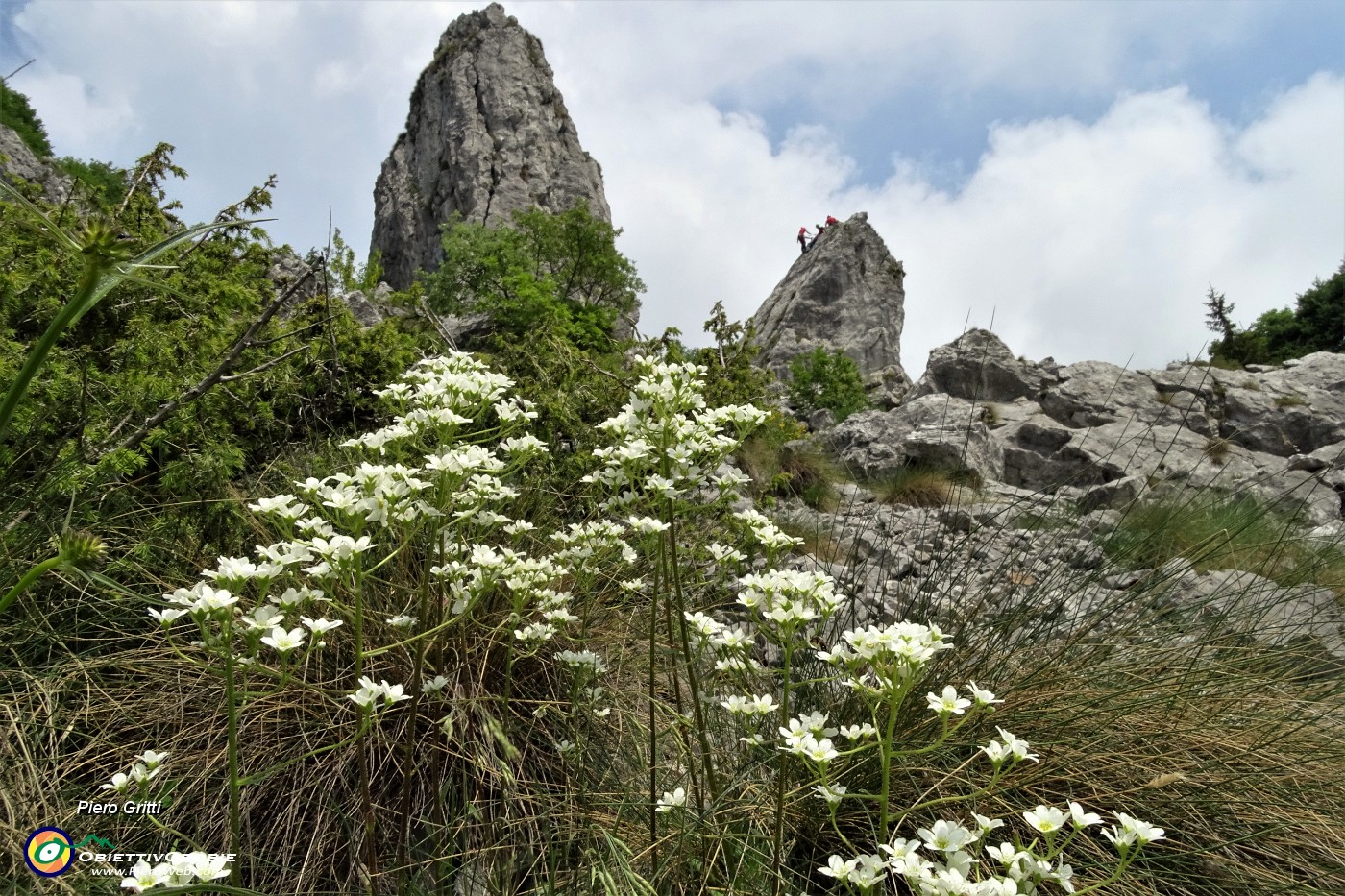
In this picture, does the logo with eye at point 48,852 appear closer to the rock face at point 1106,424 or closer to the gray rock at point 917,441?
the rock face at point 1106,424

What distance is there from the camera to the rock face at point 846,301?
37.9m

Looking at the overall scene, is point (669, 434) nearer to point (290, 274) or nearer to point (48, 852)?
point (48, 852)

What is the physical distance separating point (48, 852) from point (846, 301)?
39.8 metres

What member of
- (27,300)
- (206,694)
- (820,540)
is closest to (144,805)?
(206,694)

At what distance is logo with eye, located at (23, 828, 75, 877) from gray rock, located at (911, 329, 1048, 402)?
1223cm

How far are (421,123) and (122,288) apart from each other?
159 ft

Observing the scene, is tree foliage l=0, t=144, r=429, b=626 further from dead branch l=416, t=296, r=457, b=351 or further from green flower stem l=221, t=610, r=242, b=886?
green flower stem l=221, t=610, r=242, b=886

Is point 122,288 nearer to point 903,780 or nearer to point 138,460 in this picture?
point 138,460

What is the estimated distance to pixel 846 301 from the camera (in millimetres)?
38969

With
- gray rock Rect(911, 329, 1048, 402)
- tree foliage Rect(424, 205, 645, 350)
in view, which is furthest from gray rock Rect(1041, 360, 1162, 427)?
tree foliage Rect(424, 205, 645, 350)

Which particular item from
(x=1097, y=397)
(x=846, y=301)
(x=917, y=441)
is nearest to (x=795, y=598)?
(x=917, y=441)

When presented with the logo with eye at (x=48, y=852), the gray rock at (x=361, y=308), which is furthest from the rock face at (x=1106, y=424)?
the logo with eye at (x=48, y=852)

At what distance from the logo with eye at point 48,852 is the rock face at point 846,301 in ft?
115

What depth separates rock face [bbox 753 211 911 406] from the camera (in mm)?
37906
